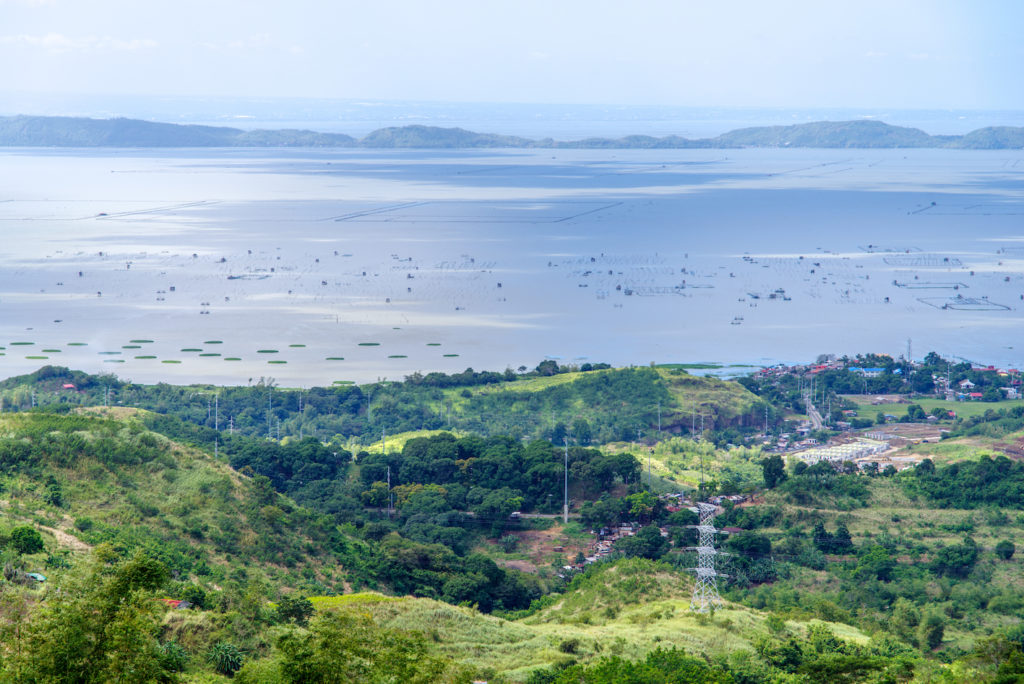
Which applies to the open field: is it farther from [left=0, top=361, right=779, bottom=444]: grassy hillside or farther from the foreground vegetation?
[left=0, top=361, right=779, bottom=444]: grassy hillside

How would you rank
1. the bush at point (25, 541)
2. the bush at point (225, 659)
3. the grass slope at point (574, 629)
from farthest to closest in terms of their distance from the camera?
1. the bush at point (25, 541)
2. the grass slope at point (574, 629)
3. the bush at point (225, 659)

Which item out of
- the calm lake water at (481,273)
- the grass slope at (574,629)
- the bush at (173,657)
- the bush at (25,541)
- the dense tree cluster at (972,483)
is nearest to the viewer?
the bush at (173,657)

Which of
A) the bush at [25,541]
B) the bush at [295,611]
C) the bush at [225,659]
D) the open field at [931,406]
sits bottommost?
the open field at [931,406]

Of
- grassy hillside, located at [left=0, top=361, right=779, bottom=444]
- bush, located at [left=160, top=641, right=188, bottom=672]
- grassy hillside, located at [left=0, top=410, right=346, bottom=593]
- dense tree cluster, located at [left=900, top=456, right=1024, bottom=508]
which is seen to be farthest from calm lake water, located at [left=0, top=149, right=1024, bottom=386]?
bush, located at [left=160, top=641, right=188, bottom=672]

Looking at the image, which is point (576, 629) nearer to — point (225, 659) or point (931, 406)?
point (225, 659)

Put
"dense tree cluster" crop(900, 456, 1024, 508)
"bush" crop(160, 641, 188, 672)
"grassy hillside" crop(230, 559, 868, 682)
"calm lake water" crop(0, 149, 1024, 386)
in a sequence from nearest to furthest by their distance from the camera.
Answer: "bush" crop(160, 641, 188, 672)
"grassy hillside" crop(230, 559, 868, 682)
"dense tree cluster" crop(900, 456, 1024, 508)
"calm lake water" crop(0, 149, 1024, 386)

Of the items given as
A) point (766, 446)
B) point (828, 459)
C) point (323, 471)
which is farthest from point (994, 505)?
point (323, 471)

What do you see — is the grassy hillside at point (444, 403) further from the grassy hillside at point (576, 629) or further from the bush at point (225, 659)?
the bush at point (225, 659)

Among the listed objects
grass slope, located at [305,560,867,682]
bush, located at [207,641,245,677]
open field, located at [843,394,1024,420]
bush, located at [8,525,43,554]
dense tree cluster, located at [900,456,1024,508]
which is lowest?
open field, located at [843,394,1024,420]

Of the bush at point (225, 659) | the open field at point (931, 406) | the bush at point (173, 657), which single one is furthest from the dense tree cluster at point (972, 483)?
the bush at point (173, 657)
